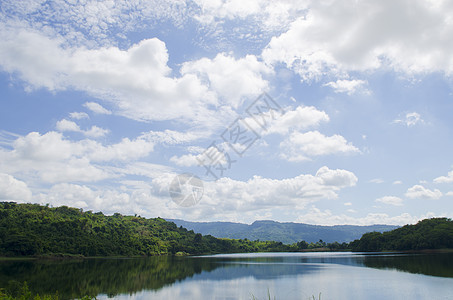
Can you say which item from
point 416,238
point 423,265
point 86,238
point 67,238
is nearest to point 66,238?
point 67,238

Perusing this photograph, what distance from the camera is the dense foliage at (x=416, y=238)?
92562 millimetres

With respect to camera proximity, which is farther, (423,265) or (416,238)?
(416,238)

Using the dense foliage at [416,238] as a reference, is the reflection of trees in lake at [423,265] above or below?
below

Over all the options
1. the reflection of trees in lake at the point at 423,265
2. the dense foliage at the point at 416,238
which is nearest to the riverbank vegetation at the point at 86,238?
the dense foliage at the point at 416,238

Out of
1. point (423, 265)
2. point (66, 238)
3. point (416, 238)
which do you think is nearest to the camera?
point (423, 265)

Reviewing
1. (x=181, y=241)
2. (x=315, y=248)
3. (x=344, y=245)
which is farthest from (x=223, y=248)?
(x=344, y=245)

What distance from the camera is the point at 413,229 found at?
11031 centimetres

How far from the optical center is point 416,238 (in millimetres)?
100500

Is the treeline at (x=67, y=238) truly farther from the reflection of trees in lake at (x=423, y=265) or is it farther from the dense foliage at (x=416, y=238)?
the reflection of trees in lake at (x=423, y=265)

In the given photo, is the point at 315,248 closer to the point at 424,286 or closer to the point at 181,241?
the point at 181,241

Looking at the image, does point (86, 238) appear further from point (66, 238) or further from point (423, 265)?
point (423, 265)

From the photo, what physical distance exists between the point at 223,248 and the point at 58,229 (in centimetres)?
9640

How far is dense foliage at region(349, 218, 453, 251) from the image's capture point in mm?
92562

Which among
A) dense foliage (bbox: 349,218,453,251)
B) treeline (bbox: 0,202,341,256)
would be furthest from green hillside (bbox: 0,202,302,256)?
dense foliage (bbox: 349,218,453,251)
